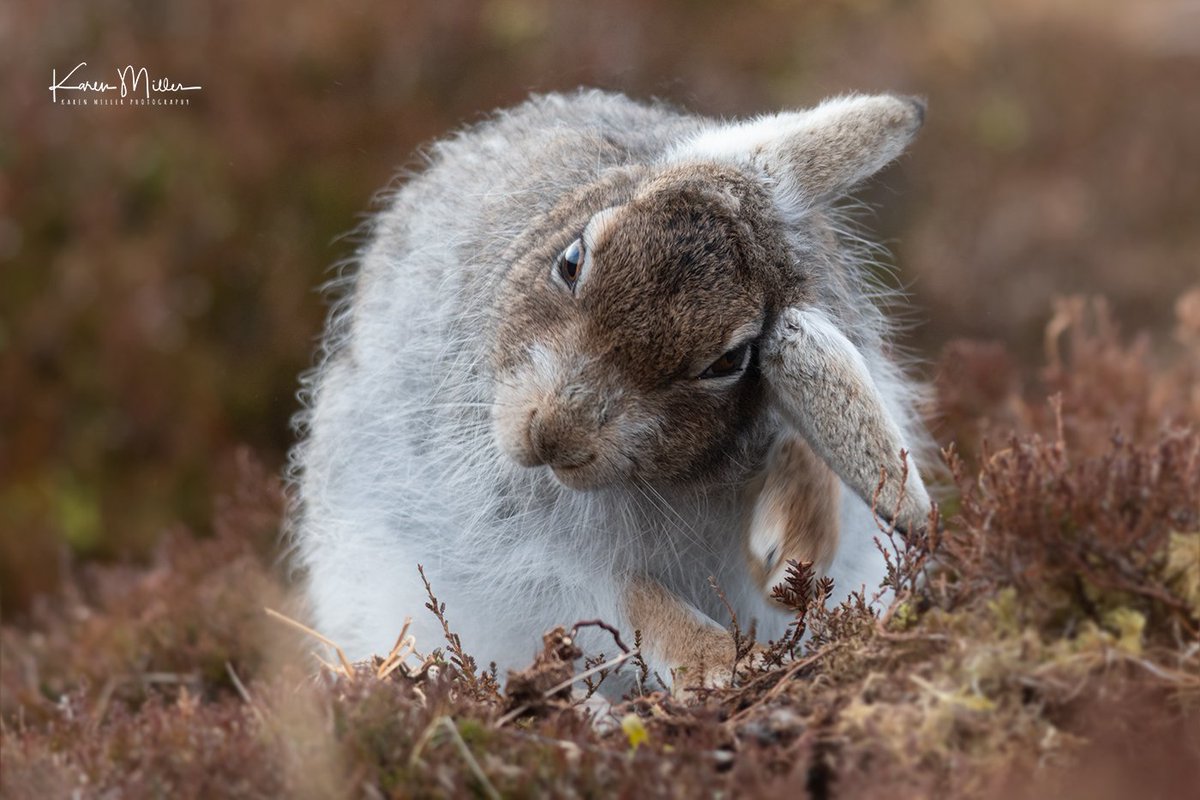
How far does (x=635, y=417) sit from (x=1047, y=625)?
115cm

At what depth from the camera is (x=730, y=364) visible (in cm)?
339

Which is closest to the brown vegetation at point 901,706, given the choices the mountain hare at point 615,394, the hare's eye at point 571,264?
the mountain hare at point 615,394

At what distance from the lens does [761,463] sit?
3660 millimetres

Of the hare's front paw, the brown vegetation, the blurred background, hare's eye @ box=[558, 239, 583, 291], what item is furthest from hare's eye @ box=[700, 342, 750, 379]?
the blurred background

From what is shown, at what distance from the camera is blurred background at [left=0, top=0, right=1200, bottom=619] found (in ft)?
26.0

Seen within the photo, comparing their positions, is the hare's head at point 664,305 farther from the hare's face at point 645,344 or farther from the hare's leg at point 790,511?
the hare's leg at point 790,511

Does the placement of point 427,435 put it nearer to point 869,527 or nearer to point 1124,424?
point 869,527

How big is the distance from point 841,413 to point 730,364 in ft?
1.08

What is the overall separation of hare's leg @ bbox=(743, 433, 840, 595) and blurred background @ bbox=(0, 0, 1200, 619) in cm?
367

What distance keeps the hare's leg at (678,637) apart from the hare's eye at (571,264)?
40.4 inches

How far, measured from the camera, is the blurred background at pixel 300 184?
792cm

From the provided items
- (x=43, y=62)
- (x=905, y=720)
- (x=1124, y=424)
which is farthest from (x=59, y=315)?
(x=905, y=720)

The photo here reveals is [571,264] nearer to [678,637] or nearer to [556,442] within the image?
[556,442]

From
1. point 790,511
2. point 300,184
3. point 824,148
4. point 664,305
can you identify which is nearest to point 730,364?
point 664,305
